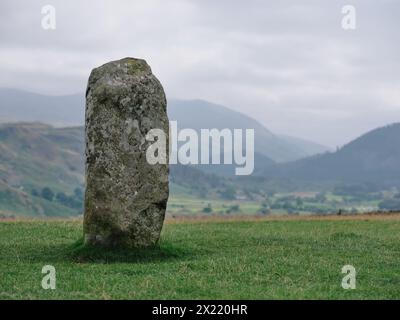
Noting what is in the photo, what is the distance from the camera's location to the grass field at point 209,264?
18453mm

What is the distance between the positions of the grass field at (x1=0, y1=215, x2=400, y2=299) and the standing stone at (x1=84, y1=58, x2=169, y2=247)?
2.85ft

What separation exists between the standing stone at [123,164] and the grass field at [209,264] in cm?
87

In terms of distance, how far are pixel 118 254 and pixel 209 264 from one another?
11.3 ft

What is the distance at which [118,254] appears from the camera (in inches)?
948
